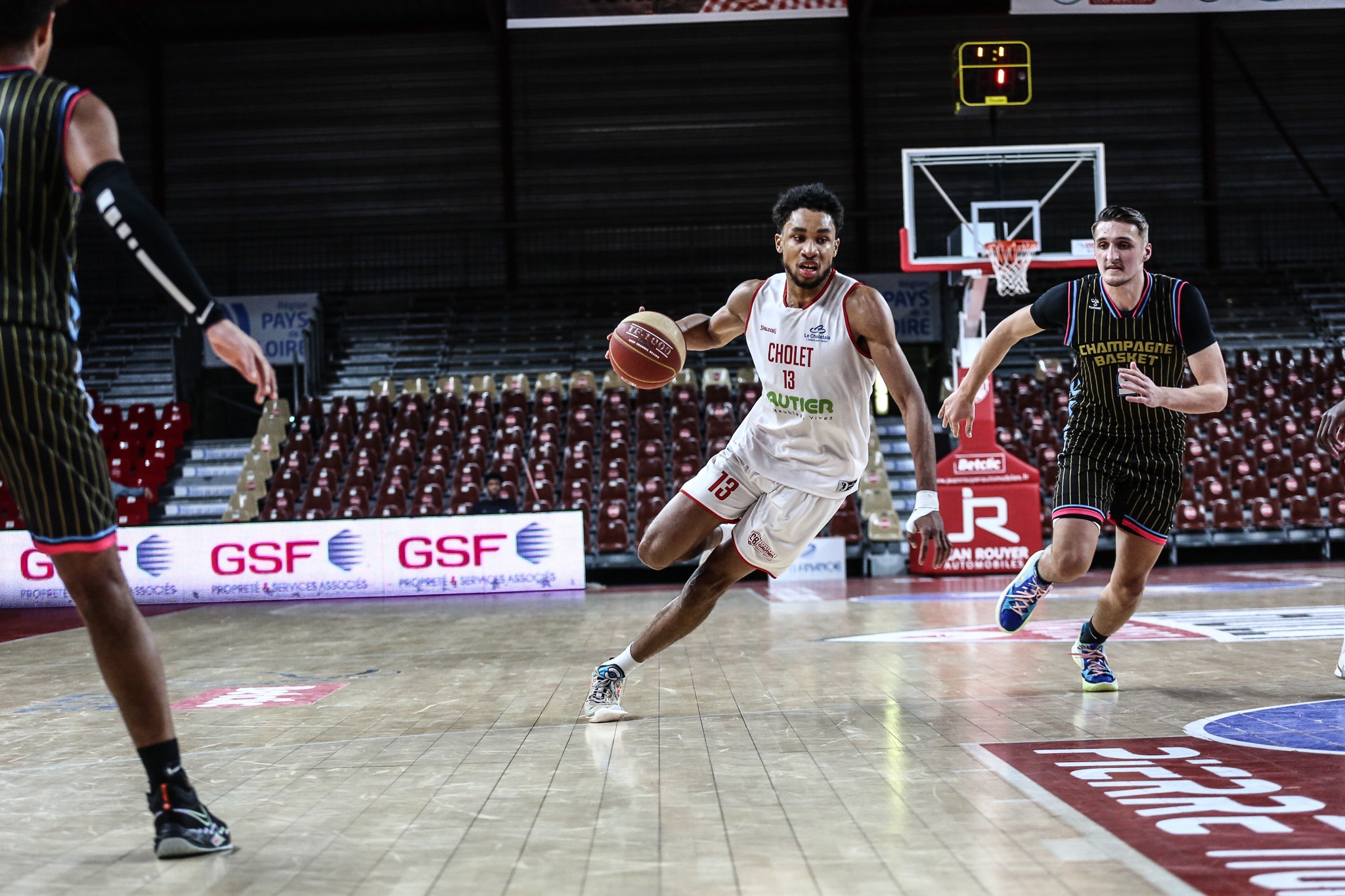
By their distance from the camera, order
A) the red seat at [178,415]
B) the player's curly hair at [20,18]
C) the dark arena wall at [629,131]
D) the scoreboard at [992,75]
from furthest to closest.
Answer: the dark arena wall at [629,131] < the red seat at [178,415] < the scoreboard at [992,75] < the player's curly hair at [20,18]

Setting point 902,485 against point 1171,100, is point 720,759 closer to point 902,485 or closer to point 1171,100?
point 902,485

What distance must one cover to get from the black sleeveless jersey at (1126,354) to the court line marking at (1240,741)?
111 centimetres

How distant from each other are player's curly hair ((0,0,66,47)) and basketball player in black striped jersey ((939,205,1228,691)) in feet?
11.3

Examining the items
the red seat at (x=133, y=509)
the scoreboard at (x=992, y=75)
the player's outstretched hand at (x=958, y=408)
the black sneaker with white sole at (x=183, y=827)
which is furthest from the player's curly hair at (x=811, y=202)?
the red seat at (x=133, y=509)

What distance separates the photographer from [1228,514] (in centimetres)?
1509

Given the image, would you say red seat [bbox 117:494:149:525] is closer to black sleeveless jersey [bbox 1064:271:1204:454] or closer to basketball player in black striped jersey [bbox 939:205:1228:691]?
basketball player in black striped jersey [bbox 939:205:1228:691]

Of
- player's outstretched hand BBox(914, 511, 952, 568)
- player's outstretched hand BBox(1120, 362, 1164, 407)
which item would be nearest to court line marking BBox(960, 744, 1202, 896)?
player's outstretched hand BBox(914, 511, 952, 568)

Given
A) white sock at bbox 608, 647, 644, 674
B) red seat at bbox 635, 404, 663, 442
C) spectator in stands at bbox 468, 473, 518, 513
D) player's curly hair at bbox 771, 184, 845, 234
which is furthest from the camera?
red seat at bbox 635, 404, 663, 442

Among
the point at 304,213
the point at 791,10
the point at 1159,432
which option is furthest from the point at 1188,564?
the point at 304,213

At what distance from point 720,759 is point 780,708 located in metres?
1.01

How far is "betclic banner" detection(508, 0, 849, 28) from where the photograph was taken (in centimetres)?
1492

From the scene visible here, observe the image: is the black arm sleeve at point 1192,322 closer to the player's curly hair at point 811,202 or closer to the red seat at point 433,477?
the player's curly hair at point 811,202

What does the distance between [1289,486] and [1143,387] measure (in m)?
13.1

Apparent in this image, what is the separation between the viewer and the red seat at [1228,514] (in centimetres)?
1498
